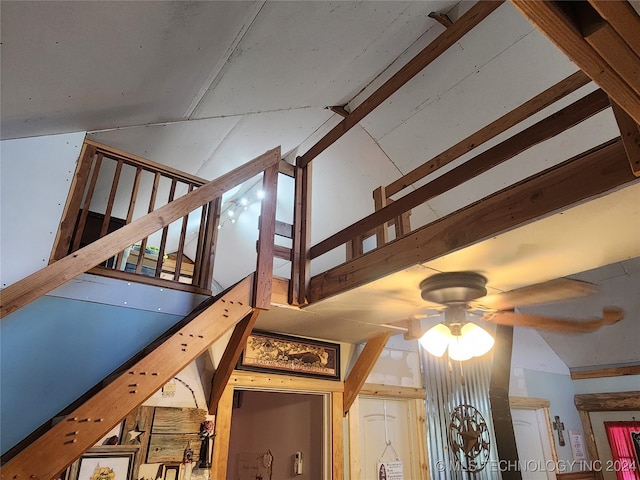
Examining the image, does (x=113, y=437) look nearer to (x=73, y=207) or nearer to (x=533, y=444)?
→ (x=73, y=207)

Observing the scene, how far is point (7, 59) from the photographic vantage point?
1687 mm

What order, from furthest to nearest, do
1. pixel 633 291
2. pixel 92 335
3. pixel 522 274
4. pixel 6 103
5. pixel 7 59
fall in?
1. pixel 633 291
2. pixel 522 274
3. pixel 92 335
4. pixel 6 103
5. pixel 7 59

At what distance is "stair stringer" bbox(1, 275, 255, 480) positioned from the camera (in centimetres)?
171

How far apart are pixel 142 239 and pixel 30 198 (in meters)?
0.65

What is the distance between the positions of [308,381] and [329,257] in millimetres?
1561

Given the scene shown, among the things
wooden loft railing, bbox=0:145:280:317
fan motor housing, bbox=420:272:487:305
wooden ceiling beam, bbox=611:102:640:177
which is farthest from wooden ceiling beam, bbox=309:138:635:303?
wooden loft railing, bbox=0:145:280:317

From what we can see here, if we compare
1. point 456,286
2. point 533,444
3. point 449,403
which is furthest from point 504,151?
point 533,444

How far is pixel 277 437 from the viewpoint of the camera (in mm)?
4562

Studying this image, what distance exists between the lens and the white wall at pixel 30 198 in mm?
2178

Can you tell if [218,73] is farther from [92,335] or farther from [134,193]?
[92,335]

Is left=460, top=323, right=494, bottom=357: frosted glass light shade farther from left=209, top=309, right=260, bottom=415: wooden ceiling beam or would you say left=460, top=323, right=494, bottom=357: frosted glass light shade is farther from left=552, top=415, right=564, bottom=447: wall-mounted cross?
left=552, top=415, right=564, bottom=447: wall-mounted cross

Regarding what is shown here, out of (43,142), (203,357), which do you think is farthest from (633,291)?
(43,142)

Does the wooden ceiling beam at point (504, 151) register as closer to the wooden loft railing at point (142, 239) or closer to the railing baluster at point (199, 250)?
the wooden loft railing at point (142, 239)

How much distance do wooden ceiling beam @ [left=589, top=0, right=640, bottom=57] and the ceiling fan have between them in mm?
1718
